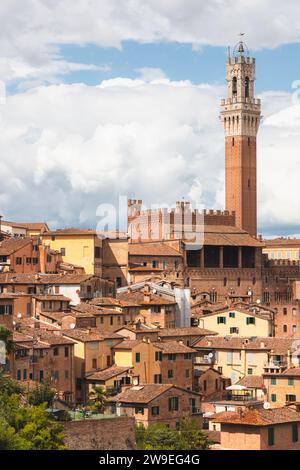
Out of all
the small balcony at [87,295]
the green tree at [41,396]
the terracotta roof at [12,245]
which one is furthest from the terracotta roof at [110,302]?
the green tree at [41,396]

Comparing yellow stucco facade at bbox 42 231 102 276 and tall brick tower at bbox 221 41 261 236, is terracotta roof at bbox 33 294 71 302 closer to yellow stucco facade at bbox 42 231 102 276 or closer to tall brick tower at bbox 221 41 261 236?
yellow stucco facade at bbox 42 231 102 276

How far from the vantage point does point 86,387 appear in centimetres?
4069

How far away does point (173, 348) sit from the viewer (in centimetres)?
4294

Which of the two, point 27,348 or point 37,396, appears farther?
point 27,348

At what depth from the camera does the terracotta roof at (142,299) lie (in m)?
51.0

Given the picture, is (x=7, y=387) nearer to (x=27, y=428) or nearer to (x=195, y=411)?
(x=27, y=428)

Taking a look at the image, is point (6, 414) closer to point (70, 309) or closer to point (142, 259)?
point (70, 309)

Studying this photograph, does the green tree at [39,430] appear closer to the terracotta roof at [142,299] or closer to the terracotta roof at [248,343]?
the terracotta roof at [248,343]

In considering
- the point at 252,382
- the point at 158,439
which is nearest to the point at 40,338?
the point at 252,382

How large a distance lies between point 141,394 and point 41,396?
12.7ft

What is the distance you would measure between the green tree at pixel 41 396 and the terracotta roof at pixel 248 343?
1216cm

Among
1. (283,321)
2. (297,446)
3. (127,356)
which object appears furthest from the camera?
(283,321)
